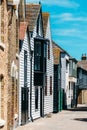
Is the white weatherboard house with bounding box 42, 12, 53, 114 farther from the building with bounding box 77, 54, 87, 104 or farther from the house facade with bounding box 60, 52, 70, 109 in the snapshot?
the building with bounding box 77, 54, 87, 104

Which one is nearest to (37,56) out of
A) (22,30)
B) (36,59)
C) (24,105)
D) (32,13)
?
(36,59)

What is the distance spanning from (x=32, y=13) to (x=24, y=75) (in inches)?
271

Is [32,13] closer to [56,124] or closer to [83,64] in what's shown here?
[56,124]

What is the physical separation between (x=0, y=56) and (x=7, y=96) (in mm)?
2315

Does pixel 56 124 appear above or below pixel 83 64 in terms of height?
below

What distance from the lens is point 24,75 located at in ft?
106

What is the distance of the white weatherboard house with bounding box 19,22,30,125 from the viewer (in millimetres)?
30797

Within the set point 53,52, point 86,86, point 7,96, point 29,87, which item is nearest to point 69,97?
point 53,52

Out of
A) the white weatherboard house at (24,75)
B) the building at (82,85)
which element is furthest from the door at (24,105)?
the building at (82,85)

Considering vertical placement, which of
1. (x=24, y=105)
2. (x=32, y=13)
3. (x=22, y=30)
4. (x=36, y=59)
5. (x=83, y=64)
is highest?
(x=83, y=64)

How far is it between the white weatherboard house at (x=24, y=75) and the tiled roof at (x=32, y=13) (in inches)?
117

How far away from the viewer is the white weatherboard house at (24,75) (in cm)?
3080

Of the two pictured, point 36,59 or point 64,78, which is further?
point 64,78

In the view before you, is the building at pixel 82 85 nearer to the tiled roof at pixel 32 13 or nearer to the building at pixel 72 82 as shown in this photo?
the building at pixel 72 82
